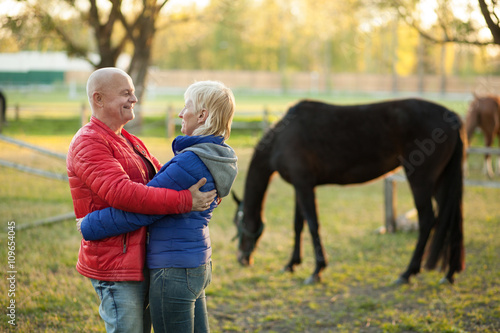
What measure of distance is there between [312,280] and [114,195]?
3328 mm

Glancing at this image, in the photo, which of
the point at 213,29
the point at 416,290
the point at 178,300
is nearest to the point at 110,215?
the point at 178,300

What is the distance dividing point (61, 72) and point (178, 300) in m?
45.4

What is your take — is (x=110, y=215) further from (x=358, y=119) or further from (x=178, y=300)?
(x=358, y=119)

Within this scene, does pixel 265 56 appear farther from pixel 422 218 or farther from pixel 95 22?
pixel 422 218

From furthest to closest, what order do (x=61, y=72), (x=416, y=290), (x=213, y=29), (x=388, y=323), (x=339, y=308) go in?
(x=213, y=29) < (x=61, y=72) < (x=416, y=290) < (x=339, y=308) < (x=388, y=323)

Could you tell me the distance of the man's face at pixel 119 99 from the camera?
6.36 feet

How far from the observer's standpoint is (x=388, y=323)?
3.65 metres

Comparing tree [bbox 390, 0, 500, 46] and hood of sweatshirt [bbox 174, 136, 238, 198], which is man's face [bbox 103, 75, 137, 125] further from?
tree [bbox 390, 0, 500, 46]

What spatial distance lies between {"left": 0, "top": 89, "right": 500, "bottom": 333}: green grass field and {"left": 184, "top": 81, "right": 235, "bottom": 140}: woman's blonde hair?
6.85ft

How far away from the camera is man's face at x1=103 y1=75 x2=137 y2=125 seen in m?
1.94

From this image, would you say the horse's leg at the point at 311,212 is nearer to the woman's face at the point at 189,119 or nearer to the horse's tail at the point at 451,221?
the horse's tail at the point at 451,221

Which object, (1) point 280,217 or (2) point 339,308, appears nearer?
(2) point 339,308

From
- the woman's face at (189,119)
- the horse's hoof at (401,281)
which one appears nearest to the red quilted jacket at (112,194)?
the woman's face at (189,119)

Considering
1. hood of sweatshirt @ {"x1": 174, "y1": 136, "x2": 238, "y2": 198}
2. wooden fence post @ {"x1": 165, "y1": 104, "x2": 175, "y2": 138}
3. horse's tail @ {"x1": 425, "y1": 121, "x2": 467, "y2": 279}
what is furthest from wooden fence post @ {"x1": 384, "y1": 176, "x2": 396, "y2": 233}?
wooden fence post @ {"x1": 165, "y1": 104, "x2": 175, "y2": 138}
